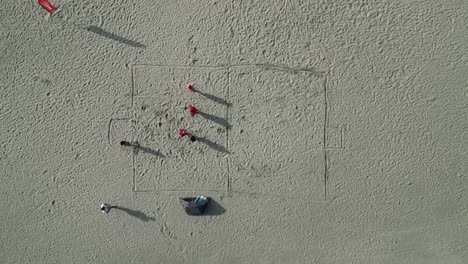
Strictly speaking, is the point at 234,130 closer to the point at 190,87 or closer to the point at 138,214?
the point at 190,87

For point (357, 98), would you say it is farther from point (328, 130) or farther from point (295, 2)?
point (295, 2)

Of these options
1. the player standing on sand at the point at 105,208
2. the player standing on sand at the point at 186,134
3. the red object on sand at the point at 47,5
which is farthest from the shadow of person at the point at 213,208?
the red object on sand at the point at 47,5

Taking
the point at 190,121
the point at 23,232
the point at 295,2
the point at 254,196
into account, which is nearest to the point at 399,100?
the point at 295,2

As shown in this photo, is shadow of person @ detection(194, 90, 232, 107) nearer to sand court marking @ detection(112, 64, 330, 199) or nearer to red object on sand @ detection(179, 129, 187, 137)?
sand court marking @ detection(112, 64, 330, 199)

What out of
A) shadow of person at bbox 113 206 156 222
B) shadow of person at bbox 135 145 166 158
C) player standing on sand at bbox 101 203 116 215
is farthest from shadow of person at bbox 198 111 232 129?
player standing on sand at bbox 101 203 116 215

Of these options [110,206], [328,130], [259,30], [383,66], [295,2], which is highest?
[295,2]

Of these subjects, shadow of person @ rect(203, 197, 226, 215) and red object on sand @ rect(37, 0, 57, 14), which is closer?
red object on sand @ rect(37, 0, 57, 14)
